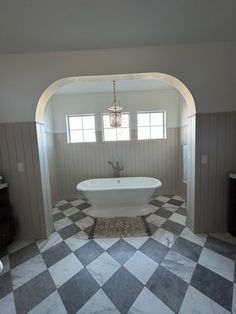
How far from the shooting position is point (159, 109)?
3.45 meters

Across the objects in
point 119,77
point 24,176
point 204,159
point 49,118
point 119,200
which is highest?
point 119,77

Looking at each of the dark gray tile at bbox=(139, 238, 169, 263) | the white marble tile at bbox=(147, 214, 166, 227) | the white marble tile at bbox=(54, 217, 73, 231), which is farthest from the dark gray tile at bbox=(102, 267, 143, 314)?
the white marble tile at bbox=(54, 217, 73, 231)

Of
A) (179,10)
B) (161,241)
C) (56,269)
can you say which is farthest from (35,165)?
(179,10)

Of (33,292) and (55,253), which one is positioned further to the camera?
(55,253)

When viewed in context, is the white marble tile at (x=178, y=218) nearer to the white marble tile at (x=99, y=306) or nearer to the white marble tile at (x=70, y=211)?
the white marble tile at (x=99, y=306)

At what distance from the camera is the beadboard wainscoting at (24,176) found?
6.47 ft

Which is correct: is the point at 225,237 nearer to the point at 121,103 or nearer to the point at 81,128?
the point at 121,103

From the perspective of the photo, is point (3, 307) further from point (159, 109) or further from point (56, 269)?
point (159, 109)

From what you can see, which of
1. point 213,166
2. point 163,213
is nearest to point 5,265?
point 163,213

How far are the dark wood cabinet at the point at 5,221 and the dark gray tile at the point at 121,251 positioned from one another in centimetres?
132

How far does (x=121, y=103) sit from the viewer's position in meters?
3.45

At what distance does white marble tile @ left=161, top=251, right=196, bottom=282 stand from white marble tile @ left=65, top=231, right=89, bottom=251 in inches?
41.3

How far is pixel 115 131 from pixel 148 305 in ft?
9.78

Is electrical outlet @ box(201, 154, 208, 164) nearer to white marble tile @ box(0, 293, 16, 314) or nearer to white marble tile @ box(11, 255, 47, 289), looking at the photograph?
white marble tile @ box(11, 255, 47, 289)
